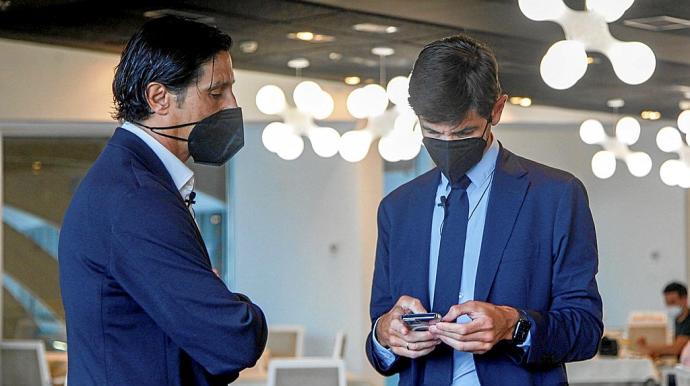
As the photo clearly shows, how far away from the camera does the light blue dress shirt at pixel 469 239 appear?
219 cm

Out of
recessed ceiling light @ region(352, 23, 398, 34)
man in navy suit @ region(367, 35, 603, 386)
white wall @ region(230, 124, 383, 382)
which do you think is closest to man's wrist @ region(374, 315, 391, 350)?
man in navy suit @ region(367, 35, 603, 386)

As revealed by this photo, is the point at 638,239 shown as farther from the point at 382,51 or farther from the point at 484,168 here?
the point at 484,168

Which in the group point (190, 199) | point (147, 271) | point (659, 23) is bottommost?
point (147, 271)

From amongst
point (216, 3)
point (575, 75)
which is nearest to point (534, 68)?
point (216, 3)

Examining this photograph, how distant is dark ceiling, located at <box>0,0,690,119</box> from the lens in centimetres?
Result: 647

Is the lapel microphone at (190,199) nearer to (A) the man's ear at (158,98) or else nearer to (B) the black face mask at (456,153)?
(A) the man's ear at (158,98)

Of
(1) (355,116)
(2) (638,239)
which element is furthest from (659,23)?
(2) (638,239)

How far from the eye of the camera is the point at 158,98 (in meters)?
1.99

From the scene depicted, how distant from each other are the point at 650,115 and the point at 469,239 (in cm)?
1079

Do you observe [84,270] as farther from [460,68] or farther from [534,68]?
[534,68]

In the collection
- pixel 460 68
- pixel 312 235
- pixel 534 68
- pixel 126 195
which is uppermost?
pixel 534 68

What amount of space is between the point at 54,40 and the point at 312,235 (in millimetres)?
4392

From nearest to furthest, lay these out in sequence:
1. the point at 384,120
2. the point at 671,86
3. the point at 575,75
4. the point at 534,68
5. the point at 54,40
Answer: the point at 575,75
the point at 54,40
the point at 384,120
the point at 534,68
the point at 671,86

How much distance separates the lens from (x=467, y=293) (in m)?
2.19
